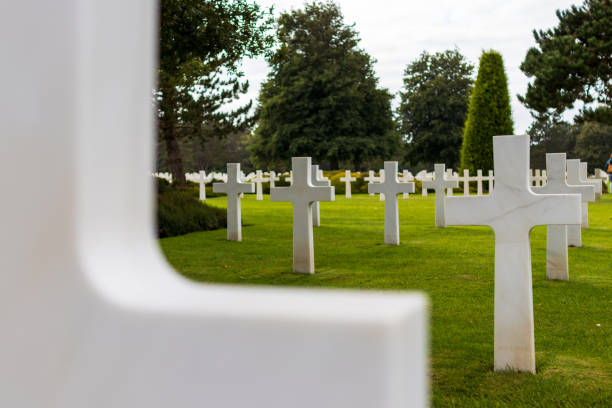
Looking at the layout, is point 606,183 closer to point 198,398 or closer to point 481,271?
point 481,271

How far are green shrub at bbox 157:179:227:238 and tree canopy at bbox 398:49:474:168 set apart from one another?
3092 centimetres

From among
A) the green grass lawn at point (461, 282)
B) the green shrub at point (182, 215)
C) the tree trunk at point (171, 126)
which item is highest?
the tree trunk at point (171, 126)

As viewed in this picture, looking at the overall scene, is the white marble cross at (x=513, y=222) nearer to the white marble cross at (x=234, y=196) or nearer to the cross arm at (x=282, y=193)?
the cross arm at (x=282, y=193)

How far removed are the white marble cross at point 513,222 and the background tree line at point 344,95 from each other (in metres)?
7.09

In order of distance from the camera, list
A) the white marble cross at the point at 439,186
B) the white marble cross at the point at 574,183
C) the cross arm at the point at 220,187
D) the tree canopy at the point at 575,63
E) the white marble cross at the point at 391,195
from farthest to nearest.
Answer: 1. the tree canopy at the point at 575,63
2. the white marble cross at the point at 439,186
3. the cross arm at the point at 220,187
4. the white marble cross at the point at 391,195
5. the white marble cross at the point at 574,183

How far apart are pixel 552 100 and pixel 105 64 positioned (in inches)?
837

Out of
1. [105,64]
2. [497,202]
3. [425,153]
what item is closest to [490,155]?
[425,153]

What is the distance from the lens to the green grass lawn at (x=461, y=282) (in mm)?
3169

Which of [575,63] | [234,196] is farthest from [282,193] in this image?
[575,63]

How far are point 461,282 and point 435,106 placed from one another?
37.8 m

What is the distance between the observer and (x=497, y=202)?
3.34m

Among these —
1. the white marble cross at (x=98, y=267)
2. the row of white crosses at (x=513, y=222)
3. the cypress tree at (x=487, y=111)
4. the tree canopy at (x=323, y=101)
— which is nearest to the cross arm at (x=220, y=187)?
the row of white crosses at (x=513, y=222)

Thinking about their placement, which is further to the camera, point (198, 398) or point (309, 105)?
point (309, 105)

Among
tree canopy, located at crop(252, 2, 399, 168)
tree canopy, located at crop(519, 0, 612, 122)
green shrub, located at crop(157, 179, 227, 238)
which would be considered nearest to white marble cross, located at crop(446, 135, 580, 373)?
green shrub, located at crop(157, 179, 227, 238)
